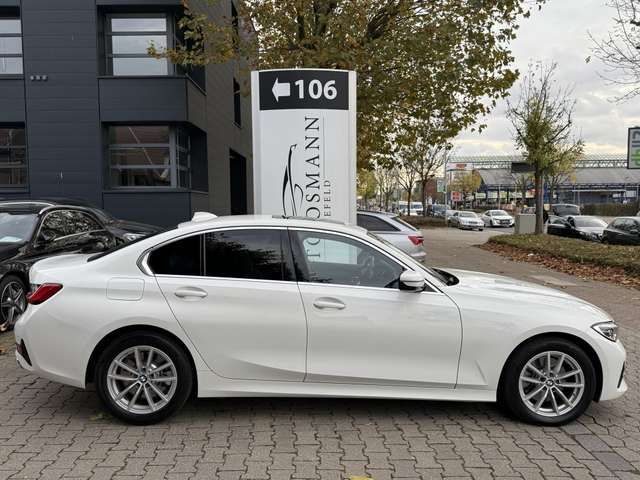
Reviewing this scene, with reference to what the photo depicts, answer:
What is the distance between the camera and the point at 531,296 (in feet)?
14.3

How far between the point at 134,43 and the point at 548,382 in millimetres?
15286

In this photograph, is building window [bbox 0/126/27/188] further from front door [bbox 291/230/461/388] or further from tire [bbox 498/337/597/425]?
tire [bbox 498/337/597/425]

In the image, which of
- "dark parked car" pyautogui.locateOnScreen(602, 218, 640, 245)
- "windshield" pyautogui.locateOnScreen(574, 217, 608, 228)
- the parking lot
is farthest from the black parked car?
"windshield" pyautogui.locateOnScreen(574, 217, 608, 228)

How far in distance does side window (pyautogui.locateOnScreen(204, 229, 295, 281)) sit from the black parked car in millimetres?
3108

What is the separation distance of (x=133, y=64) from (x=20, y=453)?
1428 cm

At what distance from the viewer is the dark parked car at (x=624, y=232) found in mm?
18844

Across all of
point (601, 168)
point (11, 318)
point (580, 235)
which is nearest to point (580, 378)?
point (11, 318)

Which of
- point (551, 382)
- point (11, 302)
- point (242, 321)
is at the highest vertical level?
point (242, 321)

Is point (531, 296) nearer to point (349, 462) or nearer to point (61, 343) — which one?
point (349, 462)

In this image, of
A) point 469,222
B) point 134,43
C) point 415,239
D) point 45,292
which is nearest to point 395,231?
point 415,239

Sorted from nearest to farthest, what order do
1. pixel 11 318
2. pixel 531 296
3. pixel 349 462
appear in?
pixel 349 462 < pixel 531 296 < pixel 11 318

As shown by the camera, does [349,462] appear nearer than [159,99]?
Yes

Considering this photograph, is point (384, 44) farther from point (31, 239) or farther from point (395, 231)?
point (31, 239)

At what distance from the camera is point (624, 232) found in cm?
1928
